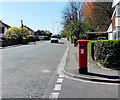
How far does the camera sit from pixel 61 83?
8.31m

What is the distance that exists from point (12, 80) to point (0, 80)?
1.47 ft

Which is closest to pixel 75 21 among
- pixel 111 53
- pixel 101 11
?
pixel 101 11

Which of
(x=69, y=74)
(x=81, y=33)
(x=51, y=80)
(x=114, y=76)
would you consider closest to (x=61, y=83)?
(x=51, y=80)

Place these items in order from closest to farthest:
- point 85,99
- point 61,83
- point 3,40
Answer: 1. point 85,99
2. point 61,83
3. point 3,40

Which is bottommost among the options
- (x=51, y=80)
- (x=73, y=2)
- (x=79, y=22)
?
(x=51, y=80)

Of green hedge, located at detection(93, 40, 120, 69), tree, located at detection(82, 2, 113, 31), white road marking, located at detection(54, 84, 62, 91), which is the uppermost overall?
tree, located at detection(82, 2, 113, 31)

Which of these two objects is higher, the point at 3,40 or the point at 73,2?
the point at 73,2

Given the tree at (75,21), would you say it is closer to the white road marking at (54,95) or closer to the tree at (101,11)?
the tree at (101,11)

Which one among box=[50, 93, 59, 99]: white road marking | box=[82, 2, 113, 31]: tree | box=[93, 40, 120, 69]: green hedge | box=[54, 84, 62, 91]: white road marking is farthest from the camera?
box=[82, 2, 113, 31]: tree

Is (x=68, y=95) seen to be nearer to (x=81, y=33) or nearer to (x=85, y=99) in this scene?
(x=85, y=99)

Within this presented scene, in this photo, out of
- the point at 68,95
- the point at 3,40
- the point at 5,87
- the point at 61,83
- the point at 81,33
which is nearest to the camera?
the point at 68,95

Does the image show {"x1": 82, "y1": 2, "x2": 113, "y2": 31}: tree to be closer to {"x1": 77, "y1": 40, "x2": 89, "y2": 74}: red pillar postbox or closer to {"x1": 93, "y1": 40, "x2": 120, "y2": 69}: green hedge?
{"x1": 93, "y1": 40, "x2": 120, "y2": 69}: green hedge

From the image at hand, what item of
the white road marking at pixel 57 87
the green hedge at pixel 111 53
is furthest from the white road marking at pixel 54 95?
the green hedge at pixel 111 53

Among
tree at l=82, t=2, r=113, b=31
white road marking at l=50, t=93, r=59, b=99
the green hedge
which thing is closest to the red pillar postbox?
the green hedge
